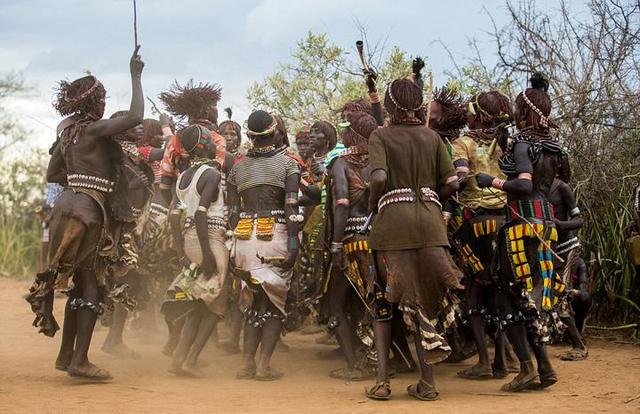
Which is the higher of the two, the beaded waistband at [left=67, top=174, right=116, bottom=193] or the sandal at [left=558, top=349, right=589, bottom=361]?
the beaded waistband at [left=67, top=174, right=116, bottom=193]

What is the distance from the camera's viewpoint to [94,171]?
7125 mm

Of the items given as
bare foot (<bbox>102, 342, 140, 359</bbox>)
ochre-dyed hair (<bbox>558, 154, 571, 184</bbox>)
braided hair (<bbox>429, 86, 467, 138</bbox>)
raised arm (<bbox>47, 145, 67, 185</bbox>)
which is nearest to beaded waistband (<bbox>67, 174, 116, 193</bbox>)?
raised arm (<bbox>47, 145, 67, 185</bbox>)

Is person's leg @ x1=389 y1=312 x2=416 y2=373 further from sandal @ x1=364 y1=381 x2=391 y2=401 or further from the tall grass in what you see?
the tall grass

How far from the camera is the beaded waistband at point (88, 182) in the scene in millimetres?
7098

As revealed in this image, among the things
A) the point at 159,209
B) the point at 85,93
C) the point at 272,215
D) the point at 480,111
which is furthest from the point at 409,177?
the point at 159,209

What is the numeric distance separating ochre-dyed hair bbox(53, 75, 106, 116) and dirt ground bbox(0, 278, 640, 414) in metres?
2.22

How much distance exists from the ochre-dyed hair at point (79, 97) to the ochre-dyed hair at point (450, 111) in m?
2.95

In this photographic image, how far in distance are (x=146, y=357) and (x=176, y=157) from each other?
6.87 feet

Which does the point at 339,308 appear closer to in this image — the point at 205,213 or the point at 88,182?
the point at 205,213

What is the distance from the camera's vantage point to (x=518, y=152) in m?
6.59

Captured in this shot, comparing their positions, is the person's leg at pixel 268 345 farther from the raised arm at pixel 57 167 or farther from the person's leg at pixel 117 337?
the raised arm at pixel 57 167

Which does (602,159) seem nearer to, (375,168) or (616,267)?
(616,267)

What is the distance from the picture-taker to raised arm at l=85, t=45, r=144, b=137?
6918mm

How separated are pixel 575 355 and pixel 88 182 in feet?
15.4
